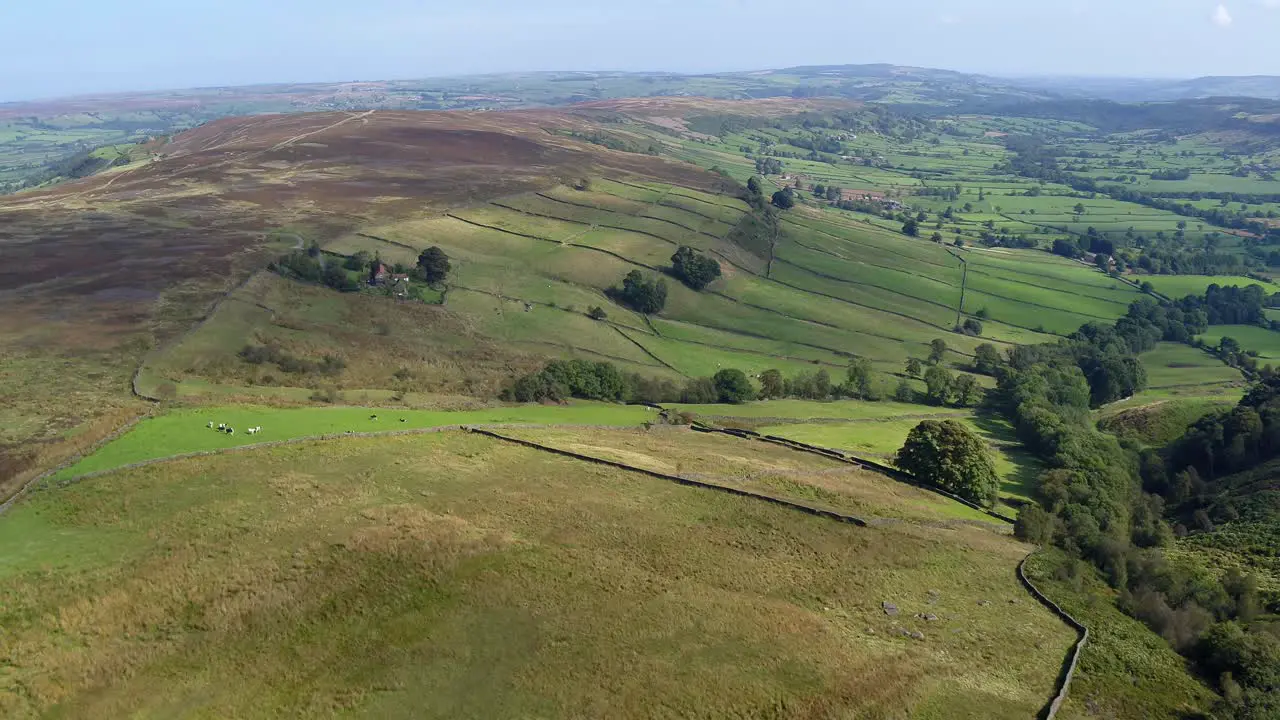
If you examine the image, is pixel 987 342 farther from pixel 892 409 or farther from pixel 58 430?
pixel 58 430

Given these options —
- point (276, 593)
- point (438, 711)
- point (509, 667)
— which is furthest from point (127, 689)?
point (509, 667)

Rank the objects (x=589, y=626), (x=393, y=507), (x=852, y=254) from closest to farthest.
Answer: (x=589, y=626) < (x=393, y=507) < (x=852, y=254)

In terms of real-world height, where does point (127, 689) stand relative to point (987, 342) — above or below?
above

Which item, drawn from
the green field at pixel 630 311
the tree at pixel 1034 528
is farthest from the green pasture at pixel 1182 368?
the tree at pixel 1034 528

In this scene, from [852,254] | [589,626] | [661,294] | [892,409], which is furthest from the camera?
[852,254]

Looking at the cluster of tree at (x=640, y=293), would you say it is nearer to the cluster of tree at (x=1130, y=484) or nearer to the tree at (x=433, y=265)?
the tree at (x=433, y=265)
